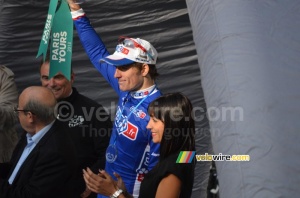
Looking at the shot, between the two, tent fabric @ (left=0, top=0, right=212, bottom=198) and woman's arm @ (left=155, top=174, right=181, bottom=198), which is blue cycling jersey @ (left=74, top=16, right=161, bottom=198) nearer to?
woman's arm @ (left=155, top=174, right=181, bottom=198)

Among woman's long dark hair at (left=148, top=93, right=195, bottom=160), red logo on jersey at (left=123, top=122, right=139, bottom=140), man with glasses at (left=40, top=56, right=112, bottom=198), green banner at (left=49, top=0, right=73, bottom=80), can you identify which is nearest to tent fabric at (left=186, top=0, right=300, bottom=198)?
woman's long dark hair at (left=148, top=93, right=195, bottom=160)

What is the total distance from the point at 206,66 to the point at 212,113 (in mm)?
266

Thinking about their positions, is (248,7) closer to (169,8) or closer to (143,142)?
(143,142)

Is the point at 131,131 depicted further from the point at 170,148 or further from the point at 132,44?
the point at 170,148

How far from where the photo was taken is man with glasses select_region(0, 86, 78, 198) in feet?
12.1

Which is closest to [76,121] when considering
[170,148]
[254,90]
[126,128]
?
[126,128]

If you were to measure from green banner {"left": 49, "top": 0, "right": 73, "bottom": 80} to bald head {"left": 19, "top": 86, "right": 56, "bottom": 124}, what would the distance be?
5.3 inches

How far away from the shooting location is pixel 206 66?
3.32 m

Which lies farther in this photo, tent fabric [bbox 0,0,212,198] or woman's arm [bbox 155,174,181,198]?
tent fabric [bbox 0,0,212,198]

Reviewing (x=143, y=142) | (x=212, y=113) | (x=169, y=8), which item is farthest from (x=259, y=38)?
(x=169, y=8)

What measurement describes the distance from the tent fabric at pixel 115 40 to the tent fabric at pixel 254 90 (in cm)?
190

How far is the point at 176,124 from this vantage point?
10.9 ft

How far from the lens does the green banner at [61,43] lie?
397cm

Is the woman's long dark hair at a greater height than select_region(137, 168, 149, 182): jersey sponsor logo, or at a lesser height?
greater
